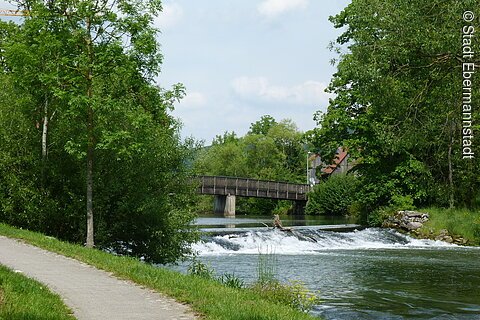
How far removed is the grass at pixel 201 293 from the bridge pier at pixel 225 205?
179ft

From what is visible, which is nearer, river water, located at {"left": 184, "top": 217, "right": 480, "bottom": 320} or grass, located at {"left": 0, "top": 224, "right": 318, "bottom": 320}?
grass, located at {"left": 0, "top": 224, "right": 318, "bottom": 320}

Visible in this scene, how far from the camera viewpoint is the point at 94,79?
Result: 18172 millimetres

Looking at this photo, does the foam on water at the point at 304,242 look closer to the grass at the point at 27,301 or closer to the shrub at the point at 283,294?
the shrub at the point at 283,294

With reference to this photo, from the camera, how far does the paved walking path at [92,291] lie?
324 inches

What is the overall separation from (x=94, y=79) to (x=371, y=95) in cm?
775

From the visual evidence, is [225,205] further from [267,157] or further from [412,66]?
[412,66]

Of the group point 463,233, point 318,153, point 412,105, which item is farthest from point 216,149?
point 412,105

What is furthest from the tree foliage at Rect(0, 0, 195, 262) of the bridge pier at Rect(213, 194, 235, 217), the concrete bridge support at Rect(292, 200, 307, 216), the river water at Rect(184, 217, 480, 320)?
the concrete bridge support at Rect(292, 200, 307, 216)

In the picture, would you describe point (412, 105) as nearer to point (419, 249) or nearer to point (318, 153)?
point (419, 249)

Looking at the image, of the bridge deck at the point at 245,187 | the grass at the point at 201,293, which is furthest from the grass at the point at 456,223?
the bridge deck at the point at 245,187

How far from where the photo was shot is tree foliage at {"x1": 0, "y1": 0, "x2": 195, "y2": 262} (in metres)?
17.6

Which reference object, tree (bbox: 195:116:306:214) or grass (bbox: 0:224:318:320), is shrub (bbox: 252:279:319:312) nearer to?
grass (bbox: 0:224:318:320)

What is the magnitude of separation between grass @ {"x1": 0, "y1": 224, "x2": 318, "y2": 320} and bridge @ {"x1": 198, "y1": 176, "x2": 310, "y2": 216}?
51.3 m

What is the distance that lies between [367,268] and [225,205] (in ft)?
160
